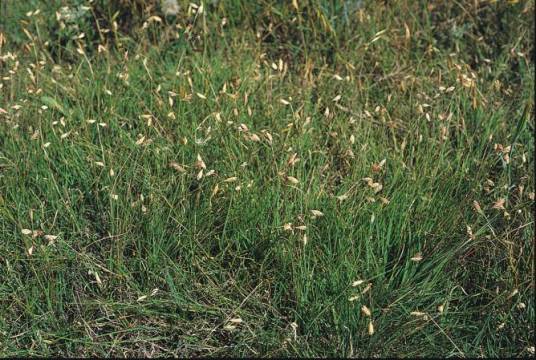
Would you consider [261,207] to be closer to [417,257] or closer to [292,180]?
[292,180]

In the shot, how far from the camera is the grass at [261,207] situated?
2357 millimetres

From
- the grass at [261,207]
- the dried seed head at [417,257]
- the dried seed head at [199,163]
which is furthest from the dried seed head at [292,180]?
the dried seed head at [417,257]

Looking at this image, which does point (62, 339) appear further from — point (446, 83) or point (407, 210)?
point (446, 83)

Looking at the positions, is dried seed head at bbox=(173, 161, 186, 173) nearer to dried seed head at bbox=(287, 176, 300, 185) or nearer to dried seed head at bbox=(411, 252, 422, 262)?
dried seed head at bbox=(287, 176, 300, 185)

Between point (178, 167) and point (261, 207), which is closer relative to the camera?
point (178, 167)

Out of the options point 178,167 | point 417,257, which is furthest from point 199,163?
point 417,257

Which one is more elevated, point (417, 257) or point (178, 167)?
point (178, 167)

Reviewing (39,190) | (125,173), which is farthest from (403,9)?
(39,190)

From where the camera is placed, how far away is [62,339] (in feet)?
7.74

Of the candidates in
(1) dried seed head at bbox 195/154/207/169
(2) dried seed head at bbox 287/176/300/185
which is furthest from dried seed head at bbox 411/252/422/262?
(1) dried seed head at bbox 195/154/207/169

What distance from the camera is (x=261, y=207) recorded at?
253 centimetres

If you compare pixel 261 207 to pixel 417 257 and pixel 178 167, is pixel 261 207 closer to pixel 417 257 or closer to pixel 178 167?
pixel 178 167

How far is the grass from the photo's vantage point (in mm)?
2357

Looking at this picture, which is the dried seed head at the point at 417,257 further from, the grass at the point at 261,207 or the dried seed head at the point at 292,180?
the dried seed head at the point at 292,180
